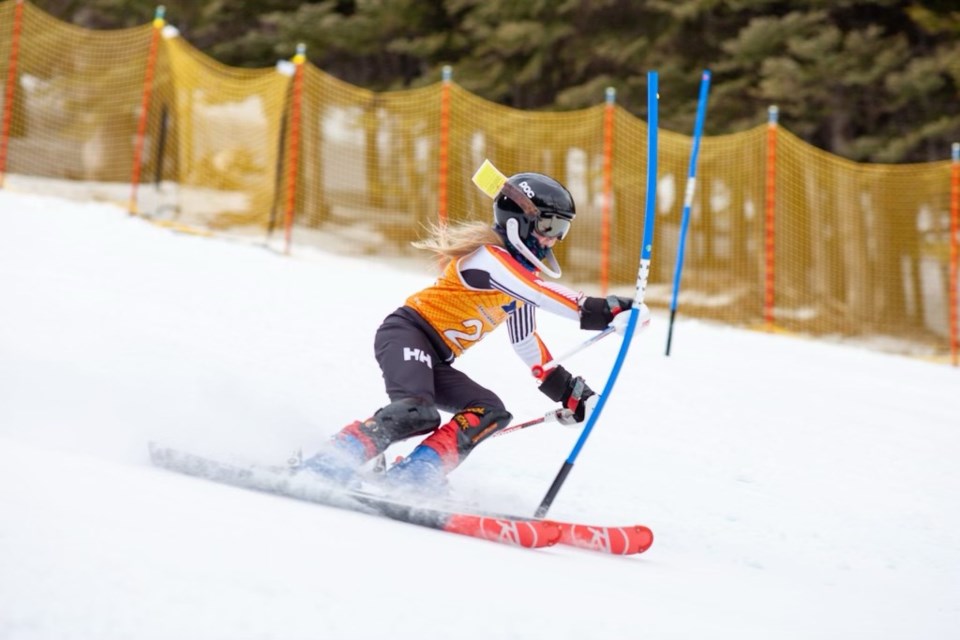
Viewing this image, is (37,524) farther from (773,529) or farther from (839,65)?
(839,65)

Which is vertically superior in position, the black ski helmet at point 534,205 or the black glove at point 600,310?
the black ski helmet at point 534,205

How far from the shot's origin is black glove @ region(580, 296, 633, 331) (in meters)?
3.99

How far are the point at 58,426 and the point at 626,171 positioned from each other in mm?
12122

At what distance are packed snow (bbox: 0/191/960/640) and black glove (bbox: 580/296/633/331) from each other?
2.96 ft

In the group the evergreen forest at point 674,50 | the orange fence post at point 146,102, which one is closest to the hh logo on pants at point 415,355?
the orange fence post at point 146,102

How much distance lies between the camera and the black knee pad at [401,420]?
13.7 feet

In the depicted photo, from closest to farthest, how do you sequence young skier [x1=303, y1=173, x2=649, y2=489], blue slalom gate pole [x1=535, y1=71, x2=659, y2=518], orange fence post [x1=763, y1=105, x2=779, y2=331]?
blue slalom gate pole [x1=535, y1=71, x2=659, y2=518] → young skier [x1=303, y1=173, x2=649, y2=489] → orange fence post [x1=763, y1=105, x2=779, y2=331]

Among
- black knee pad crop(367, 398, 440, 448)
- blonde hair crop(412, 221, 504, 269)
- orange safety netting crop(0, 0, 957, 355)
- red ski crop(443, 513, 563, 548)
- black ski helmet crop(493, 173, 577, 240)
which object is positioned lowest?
red ski crop(443, 513, 563, 548)

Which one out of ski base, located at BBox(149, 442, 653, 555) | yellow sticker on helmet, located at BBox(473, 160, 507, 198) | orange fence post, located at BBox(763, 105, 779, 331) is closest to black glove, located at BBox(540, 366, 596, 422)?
ski base, located at BBox(149, 442, 653, 555)

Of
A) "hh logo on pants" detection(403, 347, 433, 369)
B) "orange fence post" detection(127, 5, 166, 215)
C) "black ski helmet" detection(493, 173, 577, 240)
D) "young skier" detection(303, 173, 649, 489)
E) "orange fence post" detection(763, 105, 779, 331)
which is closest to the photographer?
"young skier" detection(303, 173, 649, 489)

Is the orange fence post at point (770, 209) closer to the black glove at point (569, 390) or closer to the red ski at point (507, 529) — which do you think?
the black glove at point (569, 390)

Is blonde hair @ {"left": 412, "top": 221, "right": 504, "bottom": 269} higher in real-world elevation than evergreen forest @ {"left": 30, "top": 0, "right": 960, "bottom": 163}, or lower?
lower

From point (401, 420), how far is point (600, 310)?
936 mm

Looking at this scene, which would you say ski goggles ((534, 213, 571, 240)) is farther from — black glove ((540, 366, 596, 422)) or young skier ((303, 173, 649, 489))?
black glove ((540, 366, 596, 422))
